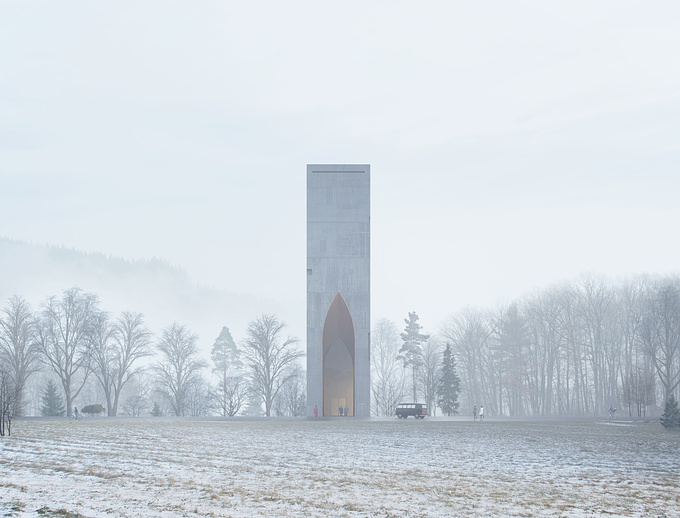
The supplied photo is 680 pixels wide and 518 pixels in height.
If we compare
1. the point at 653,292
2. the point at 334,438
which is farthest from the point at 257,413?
the point at 334,438

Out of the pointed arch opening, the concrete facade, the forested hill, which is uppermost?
the forested hill

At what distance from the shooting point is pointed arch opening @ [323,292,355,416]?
4797cm

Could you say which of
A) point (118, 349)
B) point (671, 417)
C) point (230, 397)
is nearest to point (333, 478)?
point (671, 417)

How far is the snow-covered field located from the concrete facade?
73.3 feet

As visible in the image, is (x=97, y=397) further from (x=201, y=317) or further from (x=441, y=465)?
(x=201, y=317)

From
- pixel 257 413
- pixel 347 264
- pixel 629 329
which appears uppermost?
pixel 347 264

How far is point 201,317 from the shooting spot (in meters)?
163

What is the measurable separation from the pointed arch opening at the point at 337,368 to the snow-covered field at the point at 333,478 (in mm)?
27416

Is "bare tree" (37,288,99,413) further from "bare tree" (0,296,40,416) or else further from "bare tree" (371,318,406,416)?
"bare tree" (371,318,406,416)

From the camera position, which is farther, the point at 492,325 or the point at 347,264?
the point at 492,325

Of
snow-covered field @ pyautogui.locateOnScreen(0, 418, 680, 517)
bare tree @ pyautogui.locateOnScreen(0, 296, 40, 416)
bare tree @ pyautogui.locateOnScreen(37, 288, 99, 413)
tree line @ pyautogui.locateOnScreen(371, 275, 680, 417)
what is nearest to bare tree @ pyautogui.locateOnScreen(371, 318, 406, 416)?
tree line @ pyautogui.locateOnScreen(371, 275, 680, 417)

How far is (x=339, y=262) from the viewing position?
4341 centimetres

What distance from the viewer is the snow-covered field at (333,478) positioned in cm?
949

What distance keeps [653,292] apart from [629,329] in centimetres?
445
